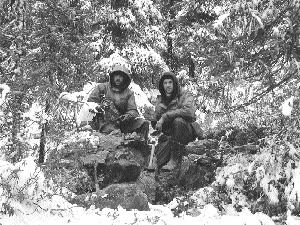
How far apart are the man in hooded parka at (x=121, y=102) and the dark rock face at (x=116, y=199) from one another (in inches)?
104

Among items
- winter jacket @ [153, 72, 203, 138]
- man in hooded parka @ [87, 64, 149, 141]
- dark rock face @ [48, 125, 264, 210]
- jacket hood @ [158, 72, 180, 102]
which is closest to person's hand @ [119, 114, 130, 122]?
man in hooded parka @ [87, 64, 149, 141]

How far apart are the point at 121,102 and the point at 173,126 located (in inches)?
50.5

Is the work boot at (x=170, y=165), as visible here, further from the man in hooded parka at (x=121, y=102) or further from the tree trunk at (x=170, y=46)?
the tree trunk at (x=170, y=46)

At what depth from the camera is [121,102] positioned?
902cm

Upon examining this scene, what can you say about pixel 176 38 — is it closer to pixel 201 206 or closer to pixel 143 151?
pixel 143 151

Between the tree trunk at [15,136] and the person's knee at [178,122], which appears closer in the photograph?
the tree trunk at [15,136]

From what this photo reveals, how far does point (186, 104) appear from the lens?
8.65 meters

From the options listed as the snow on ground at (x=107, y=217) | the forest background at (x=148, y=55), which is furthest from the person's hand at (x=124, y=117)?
the snow on ground at (x=107, y=217)

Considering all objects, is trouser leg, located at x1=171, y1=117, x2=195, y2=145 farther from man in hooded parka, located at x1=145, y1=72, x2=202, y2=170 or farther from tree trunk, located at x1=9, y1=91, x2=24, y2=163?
tree trunk, located at x1=9, y1=91, x2=24, y2=163

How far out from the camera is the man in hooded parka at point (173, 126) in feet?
27.8

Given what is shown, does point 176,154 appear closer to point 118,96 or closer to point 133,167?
point 133,167

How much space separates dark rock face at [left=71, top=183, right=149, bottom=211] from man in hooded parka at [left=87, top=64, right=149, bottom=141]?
263cm

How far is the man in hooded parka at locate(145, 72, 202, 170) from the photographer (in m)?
8.47

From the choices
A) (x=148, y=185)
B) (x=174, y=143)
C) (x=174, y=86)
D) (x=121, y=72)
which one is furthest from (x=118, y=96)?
(x=148, y=185)
